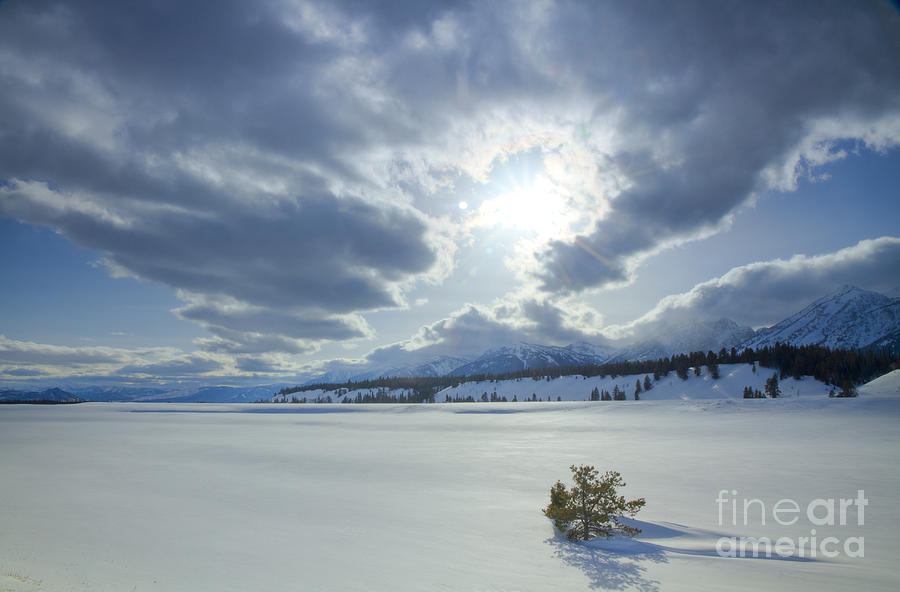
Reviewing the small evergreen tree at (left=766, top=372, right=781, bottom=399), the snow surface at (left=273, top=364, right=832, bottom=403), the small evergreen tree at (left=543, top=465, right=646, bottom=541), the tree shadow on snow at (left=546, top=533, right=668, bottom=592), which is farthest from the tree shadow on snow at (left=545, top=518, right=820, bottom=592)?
the snow surface at (left=273, top=364, right=832, bottom=403)

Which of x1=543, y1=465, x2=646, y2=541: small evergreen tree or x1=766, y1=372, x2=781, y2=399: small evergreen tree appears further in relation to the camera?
x1=766, y1=372, x2=781, y2=399: small evergreen tree

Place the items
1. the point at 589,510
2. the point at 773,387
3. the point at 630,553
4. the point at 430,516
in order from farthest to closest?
the point at 773,387
the point at 430,516
the point at 589,510
the point at 630,553

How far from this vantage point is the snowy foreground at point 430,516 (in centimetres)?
795

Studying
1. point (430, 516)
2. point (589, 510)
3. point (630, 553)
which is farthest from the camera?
point (430, 516)

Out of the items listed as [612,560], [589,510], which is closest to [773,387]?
[589,510]

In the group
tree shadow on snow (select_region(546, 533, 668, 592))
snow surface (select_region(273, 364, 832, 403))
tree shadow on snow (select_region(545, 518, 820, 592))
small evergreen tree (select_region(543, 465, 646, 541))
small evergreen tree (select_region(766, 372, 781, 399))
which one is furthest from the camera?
snow surface (select_region(273, 364, 832, 403))

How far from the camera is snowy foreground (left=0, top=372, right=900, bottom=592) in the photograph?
7.95 meters

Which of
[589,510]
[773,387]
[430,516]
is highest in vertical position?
[589,510]

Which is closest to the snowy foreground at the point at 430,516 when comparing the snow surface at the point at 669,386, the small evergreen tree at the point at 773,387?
the small evergreen tree at the point at 773,387

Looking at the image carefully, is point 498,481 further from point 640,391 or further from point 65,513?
point 640,391

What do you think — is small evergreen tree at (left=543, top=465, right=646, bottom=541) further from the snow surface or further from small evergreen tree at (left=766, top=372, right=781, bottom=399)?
the snow surface

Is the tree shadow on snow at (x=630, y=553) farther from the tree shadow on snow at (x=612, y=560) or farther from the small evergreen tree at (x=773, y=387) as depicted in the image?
the small evergreen tree at (x=773, y=387)

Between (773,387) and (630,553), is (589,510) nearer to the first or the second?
(630,553)

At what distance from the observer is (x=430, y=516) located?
12.7 m
